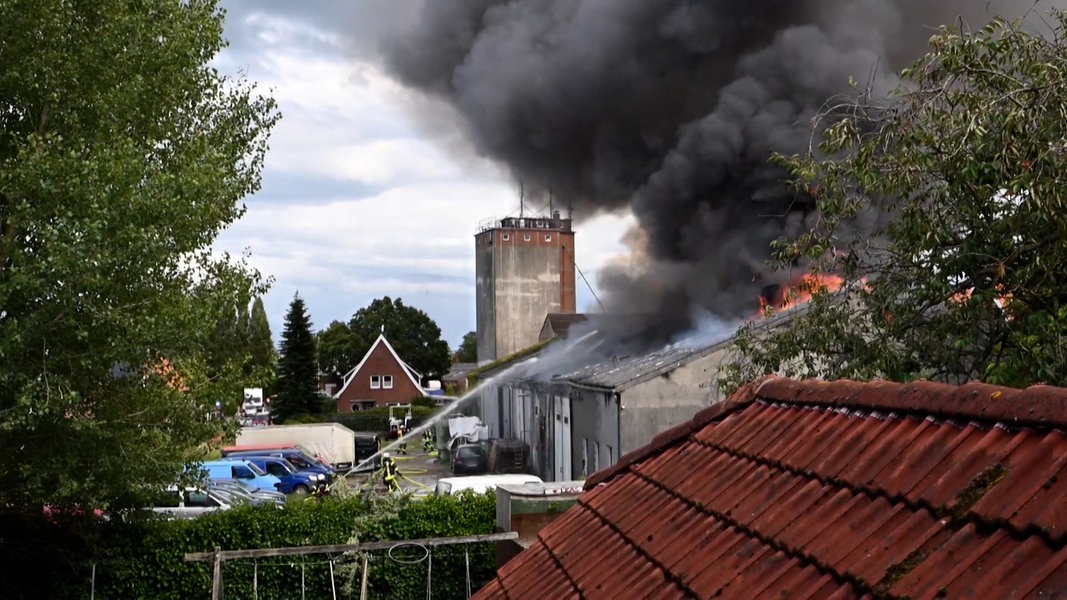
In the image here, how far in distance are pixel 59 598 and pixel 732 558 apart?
36.7 ft

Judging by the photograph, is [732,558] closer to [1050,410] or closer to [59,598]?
[1050,410]

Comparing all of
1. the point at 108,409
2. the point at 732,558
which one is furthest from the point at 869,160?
the point at 108,409

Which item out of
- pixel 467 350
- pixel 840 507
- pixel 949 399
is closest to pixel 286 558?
pixel 840 507

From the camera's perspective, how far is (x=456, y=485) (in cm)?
1733

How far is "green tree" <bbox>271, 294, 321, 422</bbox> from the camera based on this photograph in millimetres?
50156

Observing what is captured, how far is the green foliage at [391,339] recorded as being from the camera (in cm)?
7331

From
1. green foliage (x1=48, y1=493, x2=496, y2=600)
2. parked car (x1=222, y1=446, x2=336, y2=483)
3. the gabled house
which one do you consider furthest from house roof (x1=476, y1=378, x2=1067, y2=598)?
the gabled house

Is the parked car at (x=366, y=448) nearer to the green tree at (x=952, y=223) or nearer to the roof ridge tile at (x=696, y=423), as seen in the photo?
the green tree at (x=952, y=223)

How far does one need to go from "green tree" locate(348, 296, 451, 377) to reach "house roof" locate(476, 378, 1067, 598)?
69787 mm

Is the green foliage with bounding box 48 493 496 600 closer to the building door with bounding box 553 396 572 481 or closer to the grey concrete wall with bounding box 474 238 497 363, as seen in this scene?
the building door with bounding box 553 396 572 481

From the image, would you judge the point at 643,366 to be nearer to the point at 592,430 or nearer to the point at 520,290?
the point at 592,430

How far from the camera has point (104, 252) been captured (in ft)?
27.8

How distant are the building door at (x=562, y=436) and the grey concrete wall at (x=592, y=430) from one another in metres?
0.40

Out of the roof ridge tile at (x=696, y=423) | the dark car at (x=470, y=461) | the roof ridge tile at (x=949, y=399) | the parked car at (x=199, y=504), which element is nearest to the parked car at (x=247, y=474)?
the parked car at (x=199, y=504)
